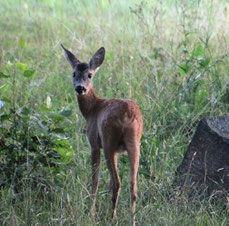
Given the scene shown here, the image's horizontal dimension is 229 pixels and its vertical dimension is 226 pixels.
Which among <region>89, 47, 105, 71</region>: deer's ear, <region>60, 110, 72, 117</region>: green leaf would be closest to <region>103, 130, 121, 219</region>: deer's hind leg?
<region>60, 110, 72, 117</region>: green leaf

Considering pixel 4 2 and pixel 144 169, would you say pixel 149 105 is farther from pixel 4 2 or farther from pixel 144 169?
pixel 4 2

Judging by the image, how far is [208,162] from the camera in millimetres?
3812

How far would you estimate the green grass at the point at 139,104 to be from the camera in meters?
3.45

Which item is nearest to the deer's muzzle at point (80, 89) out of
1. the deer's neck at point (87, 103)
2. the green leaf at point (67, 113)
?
the deer's neck at point (87, 103)

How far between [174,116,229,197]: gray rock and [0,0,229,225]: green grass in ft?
0.50

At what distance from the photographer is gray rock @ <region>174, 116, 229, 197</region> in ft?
12.3

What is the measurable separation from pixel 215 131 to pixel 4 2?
723 cm

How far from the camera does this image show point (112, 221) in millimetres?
3381

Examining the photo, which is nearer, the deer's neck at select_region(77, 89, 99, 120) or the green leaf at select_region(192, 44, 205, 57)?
the deer's neck at select_region(77, 89, 99, 120)

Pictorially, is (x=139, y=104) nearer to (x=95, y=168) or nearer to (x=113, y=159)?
(x=95, y=168)

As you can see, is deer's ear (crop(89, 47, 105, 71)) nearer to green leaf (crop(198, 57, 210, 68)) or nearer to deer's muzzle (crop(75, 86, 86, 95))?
deer's muzzle (crop(75, 86, 86, 95))

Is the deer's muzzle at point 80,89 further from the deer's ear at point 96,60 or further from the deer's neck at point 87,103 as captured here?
the deer's ear at point 96,60

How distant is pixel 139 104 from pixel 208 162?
141 cm

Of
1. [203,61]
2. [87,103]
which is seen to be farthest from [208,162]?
[203,61]
